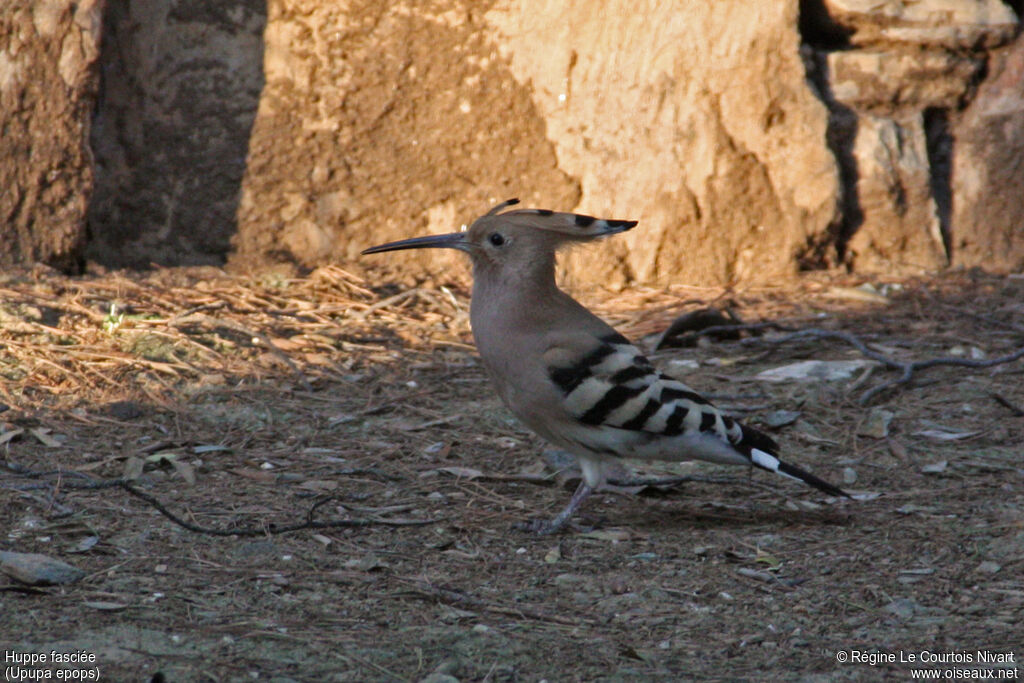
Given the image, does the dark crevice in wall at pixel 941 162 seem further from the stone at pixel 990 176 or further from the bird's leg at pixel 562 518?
the bird's leg at pixel 562 518

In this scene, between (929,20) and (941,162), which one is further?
(941,162)

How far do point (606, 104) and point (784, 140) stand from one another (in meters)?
0.90

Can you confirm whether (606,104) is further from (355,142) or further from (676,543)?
(676,543)

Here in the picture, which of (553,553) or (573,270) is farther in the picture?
(573,270)

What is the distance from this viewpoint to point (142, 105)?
18.2 feet

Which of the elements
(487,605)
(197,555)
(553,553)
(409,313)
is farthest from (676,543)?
(409,313)

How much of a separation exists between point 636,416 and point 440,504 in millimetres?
643

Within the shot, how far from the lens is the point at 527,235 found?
11.5ft

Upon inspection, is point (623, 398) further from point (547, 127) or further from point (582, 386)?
point (547, 127)

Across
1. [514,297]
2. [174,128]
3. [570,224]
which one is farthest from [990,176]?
[174,128]

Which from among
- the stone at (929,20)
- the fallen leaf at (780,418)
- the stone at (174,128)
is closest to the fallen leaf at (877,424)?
the fallen leaf at (780,418)

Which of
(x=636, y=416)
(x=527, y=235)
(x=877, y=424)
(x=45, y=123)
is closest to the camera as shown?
(x=636, y=416)

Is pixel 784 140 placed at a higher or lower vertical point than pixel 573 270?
higher

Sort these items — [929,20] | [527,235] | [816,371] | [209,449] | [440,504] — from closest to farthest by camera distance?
[440,504]
[527,235]
[209,449]
[816,371]
[929,20]
